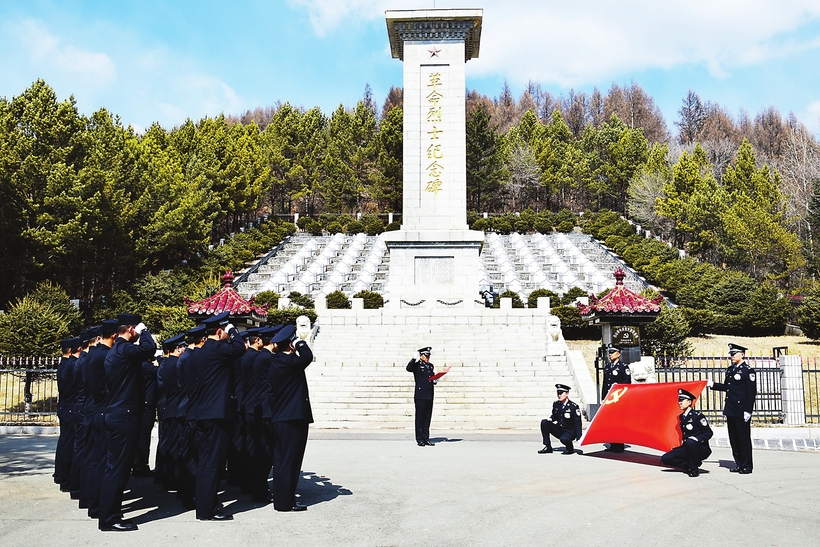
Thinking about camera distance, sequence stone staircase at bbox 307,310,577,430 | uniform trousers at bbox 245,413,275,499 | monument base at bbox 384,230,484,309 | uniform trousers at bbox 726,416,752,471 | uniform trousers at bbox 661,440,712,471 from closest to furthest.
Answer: uniform trousers at bbox 245,413,275,499 < uniform trousers at bbox 661,440,712,471 < uniform trousers at bbox 726,416,752,471 < stone staircase at bbox 307,310,577,430 < monument base at bbox 384,230,484,309

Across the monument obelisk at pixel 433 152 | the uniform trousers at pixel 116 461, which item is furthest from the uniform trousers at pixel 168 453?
the monument obelisk at pixel 433 152

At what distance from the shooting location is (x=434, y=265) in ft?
88.7

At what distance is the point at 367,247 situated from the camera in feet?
157

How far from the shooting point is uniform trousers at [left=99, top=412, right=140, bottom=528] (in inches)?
248

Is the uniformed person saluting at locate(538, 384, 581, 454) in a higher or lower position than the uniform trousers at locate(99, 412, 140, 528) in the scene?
lower

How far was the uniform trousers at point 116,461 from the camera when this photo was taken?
6297mm

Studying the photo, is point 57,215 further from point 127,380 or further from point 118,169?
point 127,380

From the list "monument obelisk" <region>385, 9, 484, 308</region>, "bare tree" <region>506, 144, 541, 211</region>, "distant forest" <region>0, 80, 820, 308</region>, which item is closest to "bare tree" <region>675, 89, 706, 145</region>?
"distant forest" <region>0, 80, 820, 308</region>

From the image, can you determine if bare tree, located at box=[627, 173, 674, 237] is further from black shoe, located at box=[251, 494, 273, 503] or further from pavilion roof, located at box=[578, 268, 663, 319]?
black shoe, located at box=[251, 494, 273, 503]

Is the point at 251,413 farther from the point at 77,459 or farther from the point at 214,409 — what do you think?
the point at 77,459

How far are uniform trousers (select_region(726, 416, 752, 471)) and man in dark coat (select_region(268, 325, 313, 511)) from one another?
5722 mm

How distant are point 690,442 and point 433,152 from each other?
67.5 ft

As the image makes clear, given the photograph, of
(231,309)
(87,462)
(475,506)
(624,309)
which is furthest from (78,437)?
(624,309)

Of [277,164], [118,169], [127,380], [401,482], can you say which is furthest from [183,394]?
[277,164]
